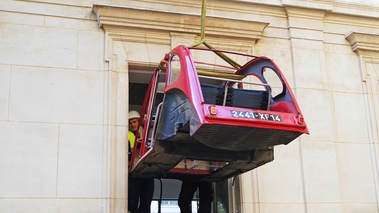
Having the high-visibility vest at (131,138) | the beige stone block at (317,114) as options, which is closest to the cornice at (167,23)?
the beige stone block at (317,114)

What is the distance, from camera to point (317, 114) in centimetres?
1156

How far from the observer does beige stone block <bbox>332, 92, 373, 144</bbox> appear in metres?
11.8

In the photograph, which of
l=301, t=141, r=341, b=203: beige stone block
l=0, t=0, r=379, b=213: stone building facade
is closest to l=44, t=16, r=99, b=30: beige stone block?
l=0, t=0, r=379, b=213: stone building facade

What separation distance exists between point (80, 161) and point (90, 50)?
214cm

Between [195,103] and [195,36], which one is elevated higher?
[195,36]

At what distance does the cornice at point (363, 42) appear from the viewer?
12.3 metres

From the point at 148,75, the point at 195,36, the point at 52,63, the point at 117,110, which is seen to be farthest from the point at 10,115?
the point at 195,36

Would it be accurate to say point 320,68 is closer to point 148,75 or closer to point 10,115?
point 148,75

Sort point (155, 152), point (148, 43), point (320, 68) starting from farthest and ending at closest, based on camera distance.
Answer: point (320, 68), point (148, 43), point (155, 152)

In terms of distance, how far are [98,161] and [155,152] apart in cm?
178

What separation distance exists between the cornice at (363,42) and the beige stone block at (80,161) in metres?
5.92

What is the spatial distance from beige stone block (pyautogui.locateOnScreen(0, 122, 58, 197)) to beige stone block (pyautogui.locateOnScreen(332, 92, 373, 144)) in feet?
19.0

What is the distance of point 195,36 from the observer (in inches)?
446

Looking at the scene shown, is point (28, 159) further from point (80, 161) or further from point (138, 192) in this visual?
point (138, 192)
